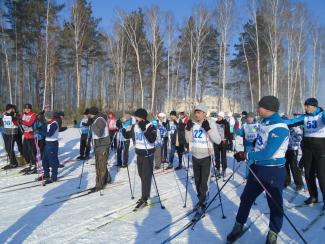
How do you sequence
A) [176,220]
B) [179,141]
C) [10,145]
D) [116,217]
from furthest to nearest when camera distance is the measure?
[10,145] < [179,141] < [116,217] < [176,220]

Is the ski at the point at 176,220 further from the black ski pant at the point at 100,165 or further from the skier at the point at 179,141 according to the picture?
the skier at the point at 179,141

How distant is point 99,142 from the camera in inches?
295

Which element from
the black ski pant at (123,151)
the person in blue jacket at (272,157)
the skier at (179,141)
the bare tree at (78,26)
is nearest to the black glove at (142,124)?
the person in blue jacket at (272,157)

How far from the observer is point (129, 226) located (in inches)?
199

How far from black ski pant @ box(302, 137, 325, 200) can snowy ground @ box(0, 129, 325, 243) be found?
0.48m

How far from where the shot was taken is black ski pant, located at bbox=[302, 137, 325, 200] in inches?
217

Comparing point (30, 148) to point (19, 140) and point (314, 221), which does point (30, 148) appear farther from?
point (314, 221)

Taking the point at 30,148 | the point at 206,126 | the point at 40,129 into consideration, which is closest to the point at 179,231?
the point at 206,126

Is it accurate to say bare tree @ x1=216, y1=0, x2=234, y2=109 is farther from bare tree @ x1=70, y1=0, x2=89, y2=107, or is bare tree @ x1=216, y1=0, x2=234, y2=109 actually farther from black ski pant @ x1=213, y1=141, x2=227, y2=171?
black ski pant @ x1=213, y1=141, x2=227, y2=171

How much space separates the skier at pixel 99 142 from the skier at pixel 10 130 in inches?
161

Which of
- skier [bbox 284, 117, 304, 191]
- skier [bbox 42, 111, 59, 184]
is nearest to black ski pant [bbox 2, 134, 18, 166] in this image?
skier [bbox 42, 111, 59, 184]

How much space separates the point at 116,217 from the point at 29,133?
549 centimetres

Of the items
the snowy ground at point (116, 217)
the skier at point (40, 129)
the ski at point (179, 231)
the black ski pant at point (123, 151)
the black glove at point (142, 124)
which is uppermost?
the black glove at point (142, 124)

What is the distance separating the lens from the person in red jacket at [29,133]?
9.56 metres
